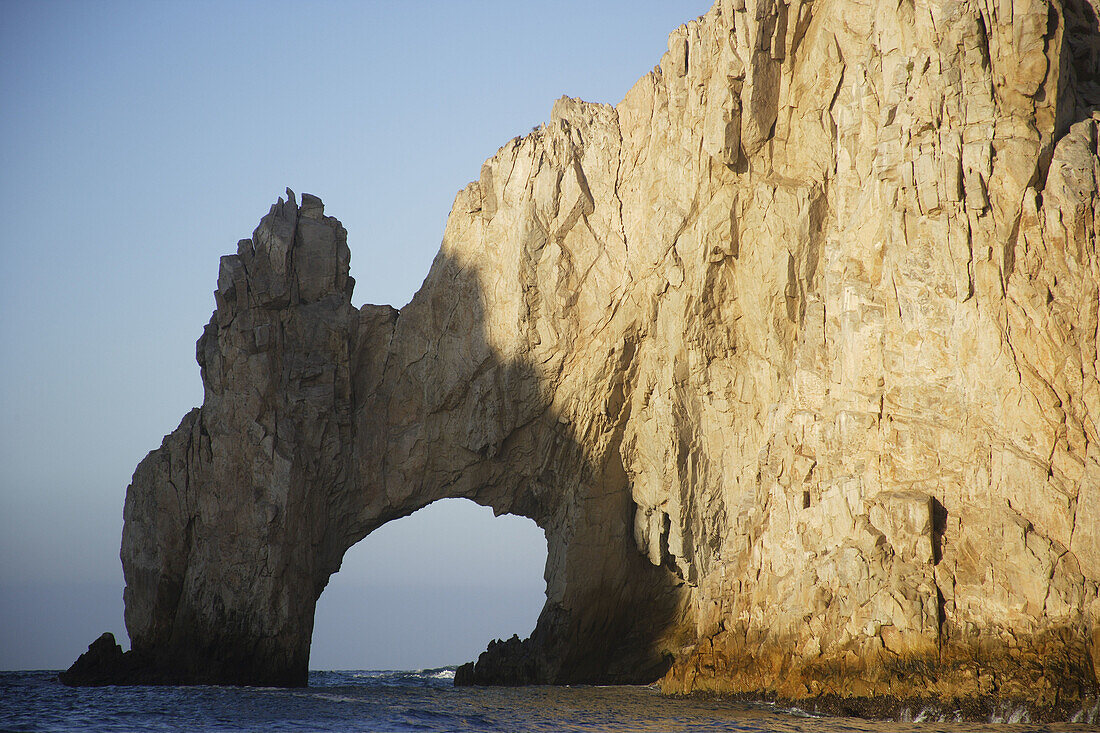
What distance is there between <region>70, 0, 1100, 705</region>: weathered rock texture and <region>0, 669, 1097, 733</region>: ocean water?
1.21m

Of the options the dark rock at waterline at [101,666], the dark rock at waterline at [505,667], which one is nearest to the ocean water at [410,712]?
the dark rock at waterline at [101,666]

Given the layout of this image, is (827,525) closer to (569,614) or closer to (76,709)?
(569,614)

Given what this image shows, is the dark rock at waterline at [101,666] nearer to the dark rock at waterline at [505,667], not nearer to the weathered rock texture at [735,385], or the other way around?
the weathered rock texture at [735,385]

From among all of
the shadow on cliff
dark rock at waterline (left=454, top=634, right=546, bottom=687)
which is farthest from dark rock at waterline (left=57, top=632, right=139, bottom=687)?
dark rock at waterline (left=454, top=634, right=546, bottom=687)

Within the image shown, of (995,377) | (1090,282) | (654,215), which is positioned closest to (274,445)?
(654,215)

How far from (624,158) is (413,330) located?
26.8 feet

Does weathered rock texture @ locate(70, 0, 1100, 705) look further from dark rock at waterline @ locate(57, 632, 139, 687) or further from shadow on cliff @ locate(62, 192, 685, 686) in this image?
dark rock at waterline @ locate(57, 632, 139, 687)

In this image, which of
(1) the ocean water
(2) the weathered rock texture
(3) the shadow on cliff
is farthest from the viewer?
(3) the shadow on cliff

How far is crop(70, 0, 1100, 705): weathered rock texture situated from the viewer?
19.4 meters

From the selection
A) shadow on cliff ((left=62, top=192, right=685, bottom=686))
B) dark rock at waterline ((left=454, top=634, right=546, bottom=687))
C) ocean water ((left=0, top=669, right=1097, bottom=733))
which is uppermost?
shadow on cliff ((left=62, top=192, right=685, bottom=686))

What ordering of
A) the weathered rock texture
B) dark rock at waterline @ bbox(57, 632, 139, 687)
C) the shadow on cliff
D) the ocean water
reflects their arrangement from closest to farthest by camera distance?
1. the ocean water
2. the weathered rock texture
3. the shadow on cliff
4. dark rock at waterline @ bbox(57, 632, 139, 687)

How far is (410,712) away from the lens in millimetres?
22422

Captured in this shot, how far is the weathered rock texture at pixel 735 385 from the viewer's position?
63.5ft

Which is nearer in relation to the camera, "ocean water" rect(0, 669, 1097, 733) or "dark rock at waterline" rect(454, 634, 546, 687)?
"ocean water" rect(0, 669, 1097, 733)
